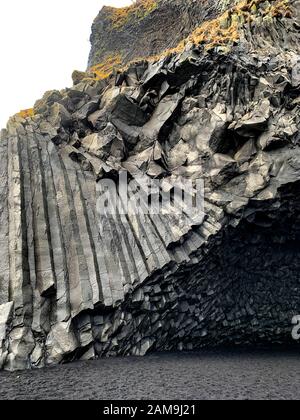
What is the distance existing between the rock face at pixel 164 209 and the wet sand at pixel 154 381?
86 cm

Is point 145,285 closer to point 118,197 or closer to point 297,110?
point 118,197

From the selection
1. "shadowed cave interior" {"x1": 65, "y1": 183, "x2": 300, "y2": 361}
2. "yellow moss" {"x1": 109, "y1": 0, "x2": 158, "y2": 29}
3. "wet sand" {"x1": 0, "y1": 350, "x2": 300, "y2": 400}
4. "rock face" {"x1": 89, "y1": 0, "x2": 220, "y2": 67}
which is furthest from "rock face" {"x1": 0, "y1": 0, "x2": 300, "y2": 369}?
"yellow moss" {"x1": 109, "y1": 0, "x2": 158, "y2": 29}

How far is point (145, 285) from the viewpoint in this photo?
12766 millimetres

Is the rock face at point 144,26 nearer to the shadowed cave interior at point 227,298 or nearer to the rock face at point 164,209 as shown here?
the rock face at point 164,209

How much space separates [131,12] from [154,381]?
30920 mm

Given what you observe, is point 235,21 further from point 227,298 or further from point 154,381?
point 154,381

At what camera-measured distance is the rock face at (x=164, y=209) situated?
11695 millimetres

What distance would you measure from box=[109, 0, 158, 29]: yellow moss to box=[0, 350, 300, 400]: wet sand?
90.2ft

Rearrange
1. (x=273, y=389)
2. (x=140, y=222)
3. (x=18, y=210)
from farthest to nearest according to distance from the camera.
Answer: (x=140, y=222) → (x=18, y=210) → (x=273, y=389)

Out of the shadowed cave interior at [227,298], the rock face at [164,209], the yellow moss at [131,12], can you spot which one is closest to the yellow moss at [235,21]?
the rock face at [164,209]

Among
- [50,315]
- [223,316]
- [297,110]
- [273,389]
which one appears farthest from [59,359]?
[297,110]

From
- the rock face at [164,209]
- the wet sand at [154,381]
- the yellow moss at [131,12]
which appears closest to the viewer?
→ the wet sand at [154,381]

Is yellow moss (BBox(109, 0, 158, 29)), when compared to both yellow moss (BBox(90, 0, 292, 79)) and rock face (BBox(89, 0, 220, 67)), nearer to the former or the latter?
rock face (BBox(89, 0, 220, 67))
